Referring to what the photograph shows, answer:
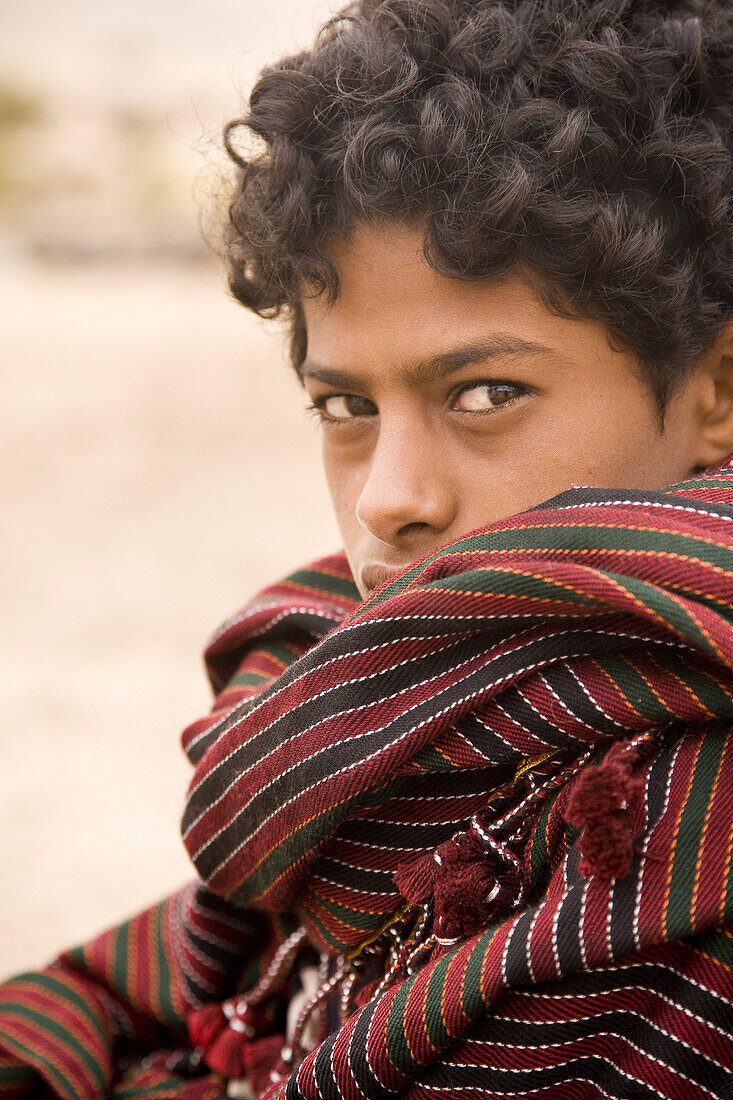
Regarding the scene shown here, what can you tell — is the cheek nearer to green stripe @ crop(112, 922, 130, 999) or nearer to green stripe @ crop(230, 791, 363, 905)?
green stripe @ crop(230, 791, 363, 905)

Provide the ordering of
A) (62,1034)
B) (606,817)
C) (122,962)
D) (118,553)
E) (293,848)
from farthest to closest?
(118,553)
(122,962)
(62,1034)
(293,848)
(606,817)

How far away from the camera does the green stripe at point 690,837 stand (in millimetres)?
899

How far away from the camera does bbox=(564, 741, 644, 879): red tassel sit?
0.91 metres

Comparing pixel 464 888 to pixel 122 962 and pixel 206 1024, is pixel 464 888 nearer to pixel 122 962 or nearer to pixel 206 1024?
pixel 206 1024

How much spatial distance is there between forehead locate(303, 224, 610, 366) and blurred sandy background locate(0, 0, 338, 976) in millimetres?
421

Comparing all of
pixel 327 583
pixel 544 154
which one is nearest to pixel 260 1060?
pixel 327 583

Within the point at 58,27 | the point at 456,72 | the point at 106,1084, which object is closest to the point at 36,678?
the point at 106,1084

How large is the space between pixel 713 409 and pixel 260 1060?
1.00 m

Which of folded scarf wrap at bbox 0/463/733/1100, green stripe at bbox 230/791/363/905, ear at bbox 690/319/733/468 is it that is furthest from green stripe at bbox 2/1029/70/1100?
ear at bbox 690/319/733/468

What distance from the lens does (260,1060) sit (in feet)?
4.60

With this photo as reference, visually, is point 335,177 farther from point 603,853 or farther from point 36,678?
point 36,678

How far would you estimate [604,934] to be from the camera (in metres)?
0.91

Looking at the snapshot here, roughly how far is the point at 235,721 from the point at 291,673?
0.42ft

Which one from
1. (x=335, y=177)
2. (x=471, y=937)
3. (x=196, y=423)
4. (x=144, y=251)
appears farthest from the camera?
(x=144, y=251)
